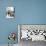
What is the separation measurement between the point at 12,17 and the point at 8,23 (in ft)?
0.57

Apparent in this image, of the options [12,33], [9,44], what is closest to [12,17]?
[12,33]

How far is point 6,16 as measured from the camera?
3.32 m

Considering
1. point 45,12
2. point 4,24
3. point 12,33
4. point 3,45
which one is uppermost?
point 45,12

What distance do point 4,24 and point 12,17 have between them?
10.1 inches

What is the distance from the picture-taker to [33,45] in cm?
313

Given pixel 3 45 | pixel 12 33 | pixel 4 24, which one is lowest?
pixel 3 45

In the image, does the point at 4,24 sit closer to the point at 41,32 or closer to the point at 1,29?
the point at 1,29

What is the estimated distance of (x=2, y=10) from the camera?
332 cm

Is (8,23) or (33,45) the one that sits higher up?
(8,23)

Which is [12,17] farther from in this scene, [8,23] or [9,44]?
[9,44]

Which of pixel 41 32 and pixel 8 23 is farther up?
pixel 8 23

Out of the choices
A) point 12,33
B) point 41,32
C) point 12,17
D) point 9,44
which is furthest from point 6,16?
point 41,32

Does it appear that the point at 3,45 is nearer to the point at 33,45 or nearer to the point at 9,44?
the point at 9,44

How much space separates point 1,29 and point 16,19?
A: 1.42 feet
